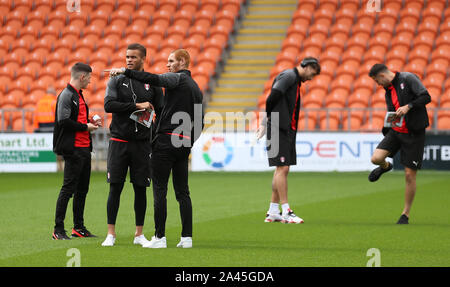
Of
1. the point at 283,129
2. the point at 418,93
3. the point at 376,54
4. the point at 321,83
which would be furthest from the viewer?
the point at 376,54

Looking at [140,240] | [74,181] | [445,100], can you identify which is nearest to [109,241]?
[140,240]

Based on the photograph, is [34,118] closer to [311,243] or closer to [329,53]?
[329,53]

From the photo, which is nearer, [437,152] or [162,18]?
[437,152]

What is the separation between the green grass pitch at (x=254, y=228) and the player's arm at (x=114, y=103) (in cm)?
135

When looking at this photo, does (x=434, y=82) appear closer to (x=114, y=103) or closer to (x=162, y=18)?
(x=162, y=18)

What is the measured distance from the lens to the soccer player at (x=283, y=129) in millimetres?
9750

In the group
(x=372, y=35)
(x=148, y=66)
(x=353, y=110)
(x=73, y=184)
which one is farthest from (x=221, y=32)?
(x=73, y=184)

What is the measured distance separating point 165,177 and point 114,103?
2.90 ft

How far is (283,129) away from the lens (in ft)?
32.4

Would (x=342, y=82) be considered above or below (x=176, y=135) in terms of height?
above

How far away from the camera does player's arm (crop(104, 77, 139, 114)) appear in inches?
297

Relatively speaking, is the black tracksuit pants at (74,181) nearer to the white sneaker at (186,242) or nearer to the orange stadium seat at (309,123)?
the white sneaker at (186,242)

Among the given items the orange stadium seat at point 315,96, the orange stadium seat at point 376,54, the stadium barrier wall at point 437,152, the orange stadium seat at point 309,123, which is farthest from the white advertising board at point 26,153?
the orange stadium seat at point 376,54
